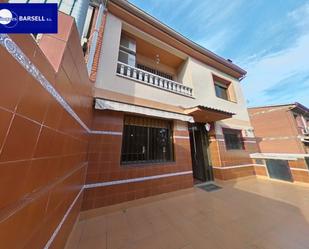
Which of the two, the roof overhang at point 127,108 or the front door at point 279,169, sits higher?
the roof overhang at point 127,108

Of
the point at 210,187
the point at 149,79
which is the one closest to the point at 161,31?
the point at 149,79

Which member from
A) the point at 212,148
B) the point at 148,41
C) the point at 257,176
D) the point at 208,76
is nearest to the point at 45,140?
the point at 148,41

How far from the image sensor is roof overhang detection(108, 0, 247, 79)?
4387mm

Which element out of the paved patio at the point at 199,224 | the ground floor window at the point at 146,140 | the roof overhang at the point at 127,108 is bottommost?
the paved patio at the point at 199,224

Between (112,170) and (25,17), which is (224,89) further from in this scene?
(25,17)

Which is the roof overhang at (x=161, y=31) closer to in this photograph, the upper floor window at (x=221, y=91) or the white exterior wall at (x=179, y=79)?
the white exterior wall at (x=179, y=79)

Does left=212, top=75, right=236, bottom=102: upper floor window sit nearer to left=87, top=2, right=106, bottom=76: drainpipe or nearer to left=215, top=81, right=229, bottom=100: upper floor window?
left=215, top=81, right=229, bottom=100: upper floor window

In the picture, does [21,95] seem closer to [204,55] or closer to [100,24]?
[100,24]

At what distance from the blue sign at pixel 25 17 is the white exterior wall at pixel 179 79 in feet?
11.0

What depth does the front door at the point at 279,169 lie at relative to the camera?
5.55m

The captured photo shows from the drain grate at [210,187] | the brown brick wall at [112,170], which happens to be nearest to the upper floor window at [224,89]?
the drain grate at [210,187]

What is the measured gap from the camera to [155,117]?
4.45 m

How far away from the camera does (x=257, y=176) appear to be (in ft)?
21.7

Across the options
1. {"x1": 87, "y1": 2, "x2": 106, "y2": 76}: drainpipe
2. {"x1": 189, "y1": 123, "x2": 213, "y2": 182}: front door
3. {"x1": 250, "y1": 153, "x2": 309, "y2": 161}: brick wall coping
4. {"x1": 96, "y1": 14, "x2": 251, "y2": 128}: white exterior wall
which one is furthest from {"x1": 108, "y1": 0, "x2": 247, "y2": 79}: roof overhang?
{"x1": 250, "y1": 153, "x2": 309, "y2": 161}: brick wall coping
